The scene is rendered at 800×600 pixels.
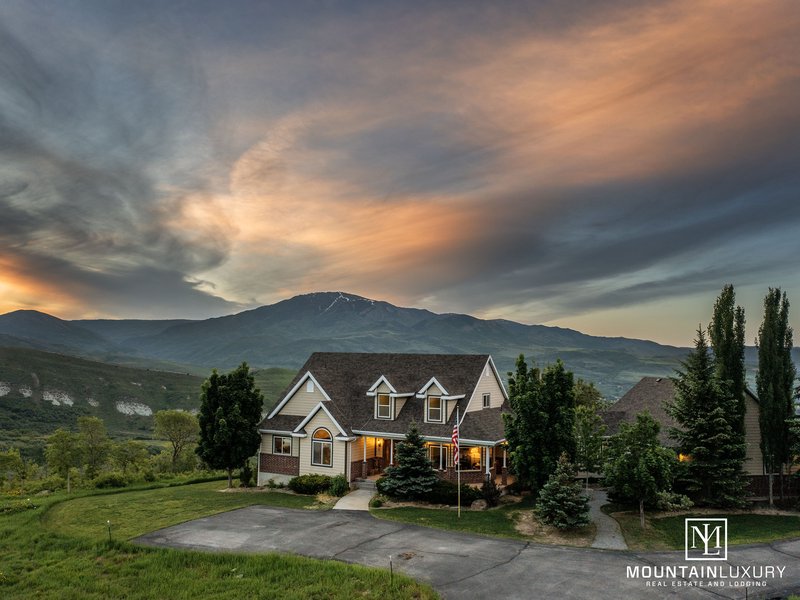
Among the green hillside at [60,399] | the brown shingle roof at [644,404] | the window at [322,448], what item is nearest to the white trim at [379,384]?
the window at [322,448]

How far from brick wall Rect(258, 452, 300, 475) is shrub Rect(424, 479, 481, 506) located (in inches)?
424

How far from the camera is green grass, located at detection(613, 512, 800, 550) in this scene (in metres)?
→ 21.2

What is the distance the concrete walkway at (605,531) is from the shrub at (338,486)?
48.7 ft

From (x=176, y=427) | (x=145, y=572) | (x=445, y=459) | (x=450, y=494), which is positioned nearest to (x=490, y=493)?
(x=450, y=494)

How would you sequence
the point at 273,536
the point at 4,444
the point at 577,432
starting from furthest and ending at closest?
the point at 4,444
the point at 577,432
the point at 273,536

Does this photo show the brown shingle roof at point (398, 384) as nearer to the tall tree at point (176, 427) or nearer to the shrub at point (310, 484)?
the shrub at point (310, 484)

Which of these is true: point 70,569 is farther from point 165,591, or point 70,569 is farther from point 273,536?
point 273,536

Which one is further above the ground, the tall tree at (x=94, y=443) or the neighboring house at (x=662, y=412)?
the neighboring house at (x=662, y=412)

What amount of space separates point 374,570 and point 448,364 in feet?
71.0

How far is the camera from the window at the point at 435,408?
113 feet

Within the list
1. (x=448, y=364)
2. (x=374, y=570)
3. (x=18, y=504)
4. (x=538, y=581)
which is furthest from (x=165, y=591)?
(x=448, y=364)

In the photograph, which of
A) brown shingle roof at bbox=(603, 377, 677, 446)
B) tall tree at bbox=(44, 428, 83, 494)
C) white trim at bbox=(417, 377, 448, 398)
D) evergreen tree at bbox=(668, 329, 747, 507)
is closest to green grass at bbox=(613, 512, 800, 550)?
evergreen tree at bbox=(668, 329, 747, 507)

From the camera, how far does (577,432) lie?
28.7 m

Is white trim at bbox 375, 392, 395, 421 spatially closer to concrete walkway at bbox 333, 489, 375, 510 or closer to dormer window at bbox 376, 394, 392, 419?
dormer window at bbox 376, 394, 392, 419
